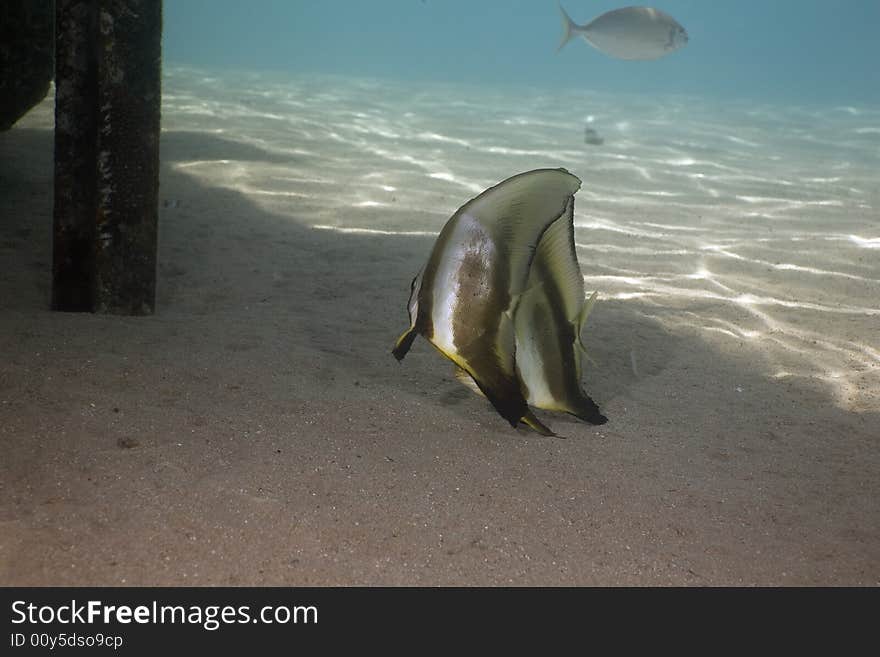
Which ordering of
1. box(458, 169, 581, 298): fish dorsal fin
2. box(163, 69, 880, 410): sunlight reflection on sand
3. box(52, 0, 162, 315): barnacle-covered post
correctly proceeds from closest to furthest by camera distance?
1. box(458, 169, 581, 298): fish dorsal fin
2. box(52, 0, 162, 315): barnacle-covered post
3. box(163, 69, 880, 410): sunlight reflection on sand

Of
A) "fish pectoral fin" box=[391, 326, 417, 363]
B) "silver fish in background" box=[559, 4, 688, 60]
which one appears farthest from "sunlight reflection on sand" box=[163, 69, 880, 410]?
"fish pectoral fin" box=[391, 326, 417, 363]

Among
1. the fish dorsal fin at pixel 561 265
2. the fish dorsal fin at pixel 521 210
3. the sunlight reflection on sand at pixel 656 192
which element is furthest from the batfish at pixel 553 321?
the sunlight reflection on sand at pixel 656 192

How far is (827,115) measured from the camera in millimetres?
24859

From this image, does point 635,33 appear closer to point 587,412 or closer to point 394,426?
point 587,412

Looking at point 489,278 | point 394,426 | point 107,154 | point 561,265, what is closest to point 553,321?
point 561,265

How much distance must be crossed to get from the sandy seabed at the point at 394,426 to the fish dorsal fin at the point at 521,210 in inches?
31.8

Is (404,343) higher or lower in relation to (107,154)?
lower

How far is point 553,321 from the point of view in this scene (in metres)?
2.56

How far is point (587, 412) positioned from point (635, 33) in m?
6.80

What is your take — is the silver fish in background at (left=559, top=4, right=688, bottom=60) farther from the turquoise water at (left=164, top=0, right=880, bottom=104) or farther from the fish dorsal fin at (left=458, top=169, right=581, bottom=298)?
the turquoise water at (left=164, top=0, right=880, bottom=104)

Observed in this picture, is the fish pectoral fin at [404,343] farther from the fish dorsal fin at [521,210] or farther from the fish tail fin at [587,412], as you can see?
the fish tail fin at [587,412]

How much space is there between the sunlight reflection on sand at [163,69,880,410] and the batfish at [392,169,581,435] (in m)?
2.09

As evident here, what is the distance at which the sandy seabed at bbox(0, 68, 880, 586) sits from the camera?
2.03 metres
